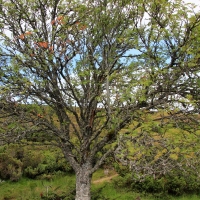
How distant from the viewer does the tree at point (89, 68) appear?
9.19 meters

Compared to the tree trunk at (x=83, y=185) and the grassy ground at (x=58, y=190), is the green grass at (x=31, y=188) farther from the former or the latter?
the tree trunk at (x=83, y=185)

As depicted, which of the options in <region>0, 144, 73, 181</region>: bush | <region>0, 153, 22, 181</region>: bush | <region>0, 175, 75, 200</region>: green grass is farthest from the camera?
<region>0, 144, 73, 181</region>: bush

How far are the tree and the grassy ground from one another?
154 inches

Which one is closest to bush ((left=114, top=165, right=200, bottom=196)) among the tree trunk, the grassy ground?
the grassy ground

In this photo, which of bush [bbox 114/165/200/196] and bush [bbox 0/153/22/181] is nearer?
bush [bbox 114/165/200/196]

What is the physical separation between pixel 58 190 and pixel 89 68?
8.26 metres

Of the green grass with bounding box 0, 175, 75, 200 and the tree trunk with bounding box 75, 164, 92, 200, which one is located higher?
the tree trunk with bounding box 75, 164, 92, 200

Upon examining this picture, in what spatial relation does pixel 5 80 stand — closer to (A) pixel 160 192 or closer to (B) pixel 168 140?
(B) pixel 168 140

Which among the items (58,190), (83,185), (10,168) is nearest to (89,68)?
Result: (83,185)

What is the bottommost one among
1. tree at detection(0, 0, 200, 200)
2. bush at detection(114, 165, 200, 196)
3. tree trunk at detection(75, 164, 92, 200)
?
bush at detection(114, 165, 200, 196)

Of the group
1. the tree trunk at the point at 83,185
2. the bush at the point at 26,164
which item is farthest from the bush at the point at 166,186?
the bush at the point at 26,164

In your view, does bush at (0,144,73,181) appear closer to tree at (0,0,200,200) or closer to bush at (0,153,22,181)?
bush at (0,153,22,181)

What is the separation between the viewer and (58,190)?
16203mm

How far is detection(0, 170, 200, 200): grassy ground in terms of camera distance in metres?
14.5
